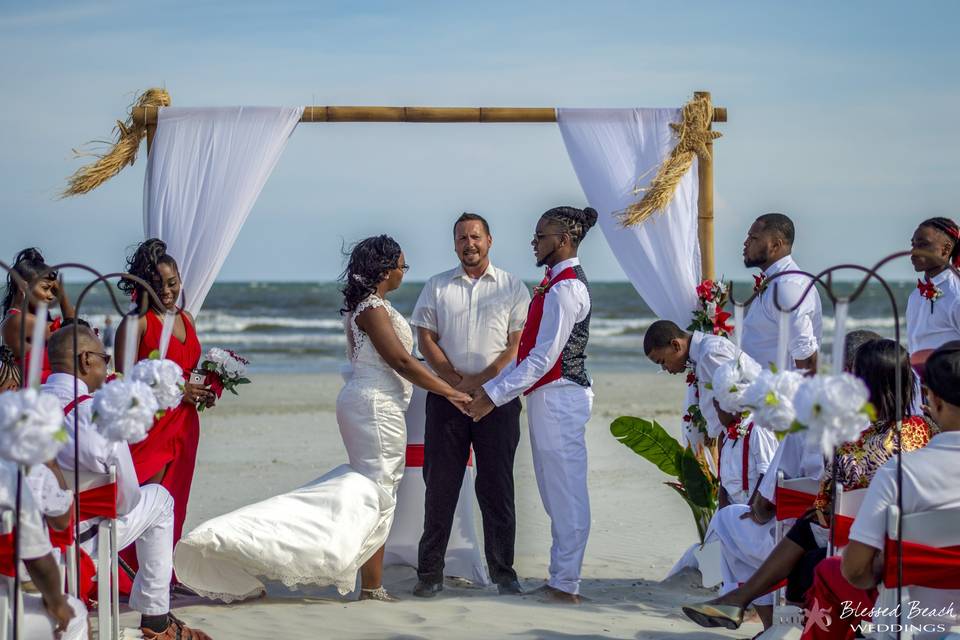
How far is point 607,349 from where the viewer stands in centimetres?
2641

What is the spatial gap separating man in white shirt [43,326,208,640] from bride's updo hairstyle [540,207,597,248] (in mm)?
2346

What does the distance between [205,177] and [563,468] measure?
2640 mm

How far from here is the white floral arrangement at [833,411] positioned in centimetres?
324

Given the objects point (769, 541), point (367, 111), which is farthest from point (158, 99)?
point (769, 541)

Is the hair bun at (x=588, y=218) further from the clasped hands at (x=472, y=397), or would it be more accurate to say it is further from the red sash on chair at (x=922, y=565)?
the red sash on chair at (x=922, y=565)

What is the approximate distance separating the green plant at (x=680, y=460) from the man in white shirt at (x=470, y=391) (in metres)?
0.69

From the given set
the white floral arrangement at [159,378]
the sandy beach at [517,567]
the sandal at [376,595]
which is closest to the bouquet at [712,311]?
the sandy beach at [517,567]

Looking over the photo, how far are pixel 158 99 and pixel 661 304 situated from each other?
123 inches

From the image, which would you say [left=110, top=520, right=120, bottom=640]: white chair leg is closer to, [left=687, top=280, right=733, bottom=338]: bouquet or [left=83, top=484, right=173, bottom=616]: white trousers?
[left=83, top=484, right=173, bottom=616]: white trousers

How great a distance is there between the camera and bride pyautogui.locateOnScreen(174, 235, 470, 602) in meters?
5.45

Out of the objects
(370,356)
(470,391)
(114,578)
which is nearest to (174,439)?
(370,356)

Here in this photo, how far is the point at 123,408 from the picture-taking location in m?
3.67

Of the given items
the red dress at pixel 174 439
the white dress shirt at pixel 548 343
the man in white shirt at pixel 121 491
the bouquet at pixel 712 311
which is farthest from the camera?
the bouquet at pixel 712 311

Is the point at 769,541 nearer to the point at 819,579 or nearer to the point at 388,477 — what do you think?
the point at 819,579
